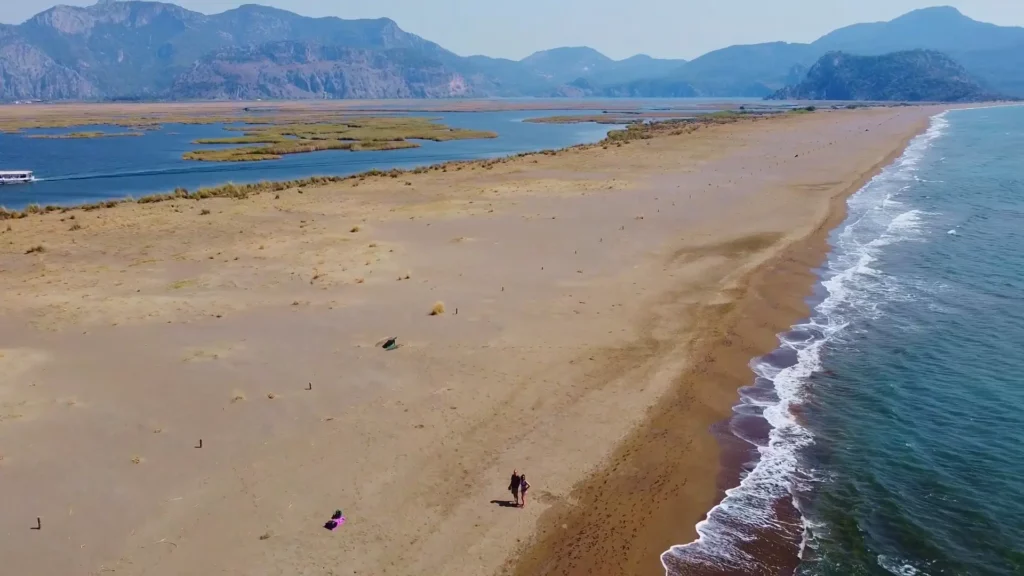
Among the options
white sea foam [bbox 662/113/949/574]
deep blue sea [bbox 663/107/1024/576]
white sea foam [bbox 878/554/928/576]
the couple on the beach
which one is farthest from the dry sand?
white sea foam [bbox 878/554/928/576]

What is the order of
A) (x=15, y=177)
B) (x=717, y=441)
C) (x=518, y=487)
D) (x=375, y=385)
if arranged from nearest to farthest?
(x=518, y=487) → (x=717, y=441) → (x=375, y=385) → (x=15, y=177)

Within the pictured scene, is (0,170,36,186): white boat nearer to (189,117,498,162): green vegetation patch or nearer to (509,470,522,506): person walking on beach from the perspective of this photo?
(189,117,498,162): green vegetation patch

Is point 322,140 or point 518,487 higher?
point 322,140

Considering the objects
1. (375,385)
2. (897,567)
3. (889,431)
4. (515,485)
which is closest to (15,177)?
(375,385)

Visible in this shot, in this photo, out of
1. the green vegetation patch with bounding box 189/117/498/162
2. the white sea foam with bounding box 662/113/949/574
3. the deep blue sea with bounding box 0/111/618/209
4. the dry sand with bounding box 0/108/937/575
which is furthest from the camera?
the green vegetation patch with bounding box 189/117/498/162

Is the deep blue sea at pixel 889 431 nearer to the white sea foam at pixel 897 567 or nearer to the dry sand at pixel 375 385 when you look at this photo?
the white sea foam at pixel 897 567

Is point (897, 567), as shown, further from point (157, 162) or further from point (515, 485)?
point (157, 162)

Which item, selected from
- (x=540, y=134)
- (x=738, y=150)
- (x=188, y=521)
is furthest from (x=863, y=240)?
(x=540, y=134)
